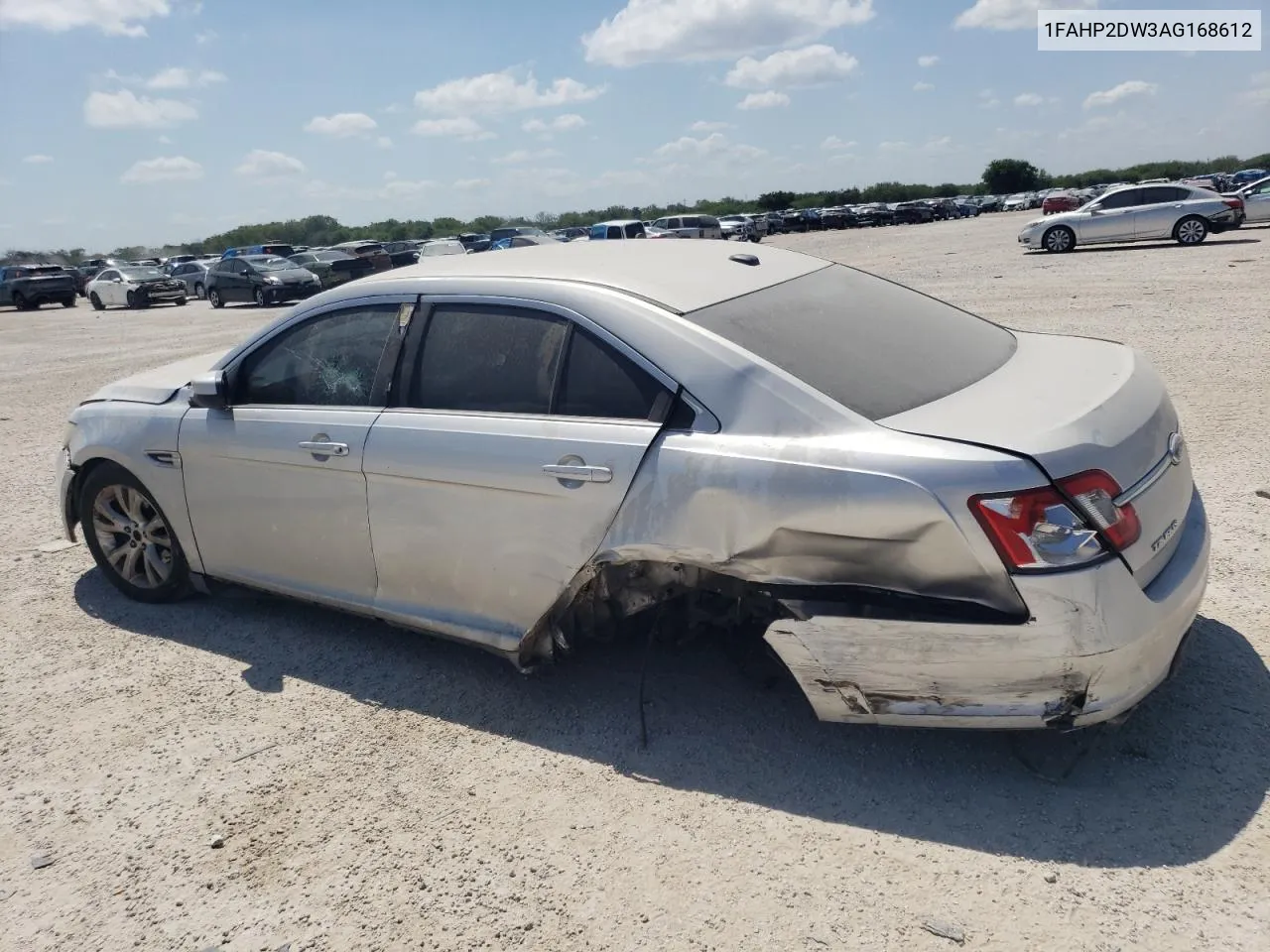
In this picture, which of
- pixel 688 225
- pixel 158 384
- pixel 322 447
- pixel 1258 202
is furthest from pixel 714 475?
pixel 688 225

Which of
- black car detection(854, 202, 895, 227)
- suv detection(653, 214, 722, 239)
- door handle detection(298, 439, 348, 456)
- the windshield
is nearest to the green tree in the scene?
black car detection(854, 202, 895, 227)

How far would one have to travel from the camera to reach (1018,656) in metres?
2.60

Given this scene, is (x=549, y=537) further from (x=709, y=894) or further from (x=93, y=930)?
(x=93, y=930)

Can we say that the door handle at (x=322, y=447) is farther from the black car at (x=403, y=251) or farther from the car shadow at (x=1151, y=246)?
the black car at (x=403, y=251)

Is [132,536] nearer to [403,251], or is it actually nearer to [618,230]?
[618,230]

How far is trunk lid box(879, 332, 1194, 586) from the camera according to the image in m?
2.67

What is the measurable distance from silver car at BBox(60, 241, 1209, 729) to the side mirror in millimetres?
13

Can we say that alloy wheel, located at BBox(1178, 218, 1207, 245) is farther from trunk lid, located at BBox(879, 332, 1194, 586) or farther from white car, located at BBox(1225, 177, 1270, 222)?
trunk lid, located at BBox(879, 332, 1194, 586)

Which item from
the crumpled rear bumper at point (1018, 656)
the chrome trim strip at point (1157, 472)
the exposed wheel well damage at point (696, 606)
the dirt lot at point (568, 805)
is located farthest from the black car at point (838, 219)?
the crumpled rear bumper at point (1018, 656)

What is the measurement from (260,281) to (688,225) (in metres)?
20.3

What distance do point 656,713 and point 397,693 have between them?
108cm

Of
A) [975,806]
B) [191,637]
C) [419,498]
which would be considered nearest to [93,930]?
[419,498]

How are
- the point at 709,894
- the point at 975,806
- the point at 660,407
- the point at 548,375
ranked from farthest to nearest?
the point at 548,375 → the point at 660,407 → the point at 975,806 → the point at 709,894

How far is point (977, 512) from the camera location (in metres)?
2.56
